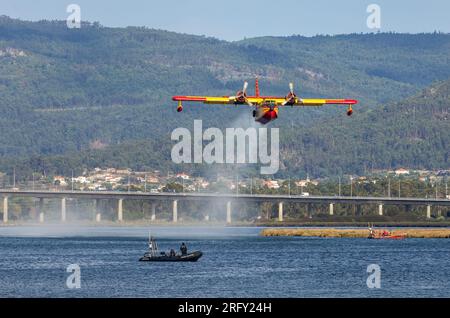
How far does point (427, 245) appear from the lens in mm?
180625

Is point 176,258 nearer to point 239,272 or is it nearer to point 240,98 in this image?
point 239,272

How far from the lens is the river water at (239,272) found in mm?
97438

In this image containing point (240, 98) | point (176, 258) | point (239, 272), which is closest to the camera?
point (240, 98)

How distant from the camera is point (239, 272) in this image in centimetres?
11862

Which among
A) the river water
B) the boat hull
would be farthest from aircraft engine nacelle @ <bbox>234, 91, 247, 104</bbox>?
the boat hull

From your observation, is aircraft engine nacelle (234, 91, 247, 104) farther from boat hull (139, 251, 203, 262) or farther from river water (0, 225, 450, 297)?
boat hull (139, 251, 203, 262)

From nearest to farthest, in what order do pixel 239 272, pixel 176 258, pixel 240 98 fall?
pixel 240 98 → pixel 239 272 → pixel 176 258

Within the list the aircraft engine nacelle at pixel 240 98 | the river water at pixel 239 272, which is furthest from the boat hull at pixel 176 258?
the aircraft engine nacelle at pixel 240 98

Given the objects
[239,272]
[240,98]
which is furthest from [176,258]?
[240,98]

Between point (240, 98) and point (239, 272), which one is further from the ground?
point (240, 98)

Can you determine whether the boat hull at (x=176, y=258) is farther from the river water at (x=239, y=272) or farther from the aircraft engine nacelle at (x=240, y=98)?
the aircraft engine nacelle at (x=240, y=98)

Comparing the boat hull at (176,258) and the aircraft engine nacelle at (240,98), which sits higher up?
the aircraft engine nacelle at (240,98)

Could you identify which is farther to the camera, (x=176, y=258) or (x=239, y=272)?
(x=176, y=258)
